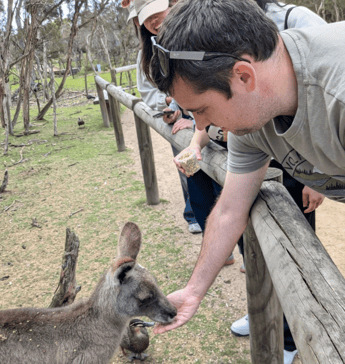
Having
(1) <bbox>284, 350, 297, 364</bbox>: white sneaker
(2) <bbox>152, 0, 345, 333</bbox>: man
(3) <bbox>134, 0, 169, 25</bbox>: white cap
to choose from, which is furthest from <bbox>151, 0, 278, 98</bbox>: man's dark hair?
(1) <bbox>284, 350, 297, 364</bbox>: white sneaker

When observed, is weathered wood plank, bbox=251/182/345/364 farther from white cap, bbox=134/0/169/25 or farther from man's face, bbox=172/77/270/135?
white cap, bbox=134/0/169/25

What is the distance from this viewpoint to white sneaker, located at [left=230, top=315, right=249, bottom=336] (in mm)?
2379

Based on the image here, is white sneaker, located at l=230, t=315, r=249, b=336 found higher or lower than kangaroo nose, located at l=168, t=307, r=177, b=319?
lower

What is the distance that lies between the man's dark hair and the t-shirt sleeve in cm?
A: 37

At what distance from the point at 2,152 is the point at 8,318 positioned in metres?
6.60

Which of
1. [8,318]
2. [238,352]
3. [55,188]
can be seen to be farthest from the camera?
[55,188]

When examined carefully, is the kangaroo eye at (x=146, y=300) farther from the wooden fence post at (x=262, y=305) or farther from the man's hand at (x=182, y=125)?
the man's hand at (x=182, y=125)

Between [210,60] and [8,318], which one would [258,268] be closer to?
[210,60]

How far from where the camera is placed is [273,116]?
1.17m

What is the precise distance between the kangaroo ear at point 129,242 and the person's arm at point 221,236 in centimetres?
45

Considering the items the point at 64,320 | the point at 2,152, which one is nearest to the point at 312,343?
the point at 64,320

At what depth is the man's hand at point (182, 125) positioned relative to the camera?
262cm

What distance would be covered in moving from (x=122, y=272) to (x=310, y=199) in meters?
1.00

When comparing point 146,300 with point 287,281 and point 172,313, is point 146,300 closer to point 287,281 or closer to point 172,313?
point 172,313
